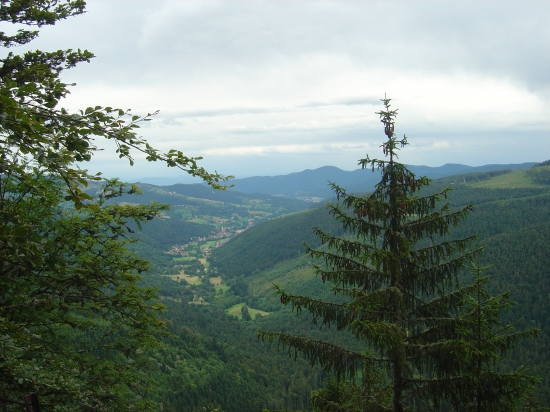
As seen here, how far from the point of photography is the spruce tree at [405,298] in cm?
758

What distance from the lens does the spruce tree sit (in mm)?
7578

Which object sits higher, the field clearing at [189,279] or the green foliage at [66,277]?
the green foliage at [66,277]

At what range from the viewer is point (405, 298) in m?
8.50

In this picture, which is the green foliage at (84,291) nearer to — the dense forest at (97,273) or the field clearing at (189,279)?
the dense forest at (97,273)

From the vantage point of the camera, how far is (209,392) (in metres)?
77.2

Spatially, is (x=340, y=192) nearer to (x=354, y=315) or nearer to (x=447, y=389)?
(x=354, y=315)

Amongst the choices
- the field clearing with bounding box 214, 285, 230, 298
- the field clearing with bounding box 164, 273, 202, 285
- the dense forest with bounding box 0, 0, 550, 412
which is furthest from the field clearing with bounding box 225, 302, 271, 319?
the dense forest with bounding box 0, 0, 550, 412

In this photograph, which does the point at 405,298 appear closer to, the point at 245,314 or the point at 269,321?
the point at 269,321

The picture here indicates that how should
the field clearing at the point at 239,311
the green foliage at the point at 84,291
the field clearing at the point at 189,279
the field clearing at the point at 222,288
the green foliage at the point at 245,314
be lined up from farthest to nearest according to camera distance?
the field clearing at the point at 189,279
the field clearing at the point at 222,288
the field clearing at the point at 239,311
the green foliage at the point at 245,314
the green foliage at the point at 84,291

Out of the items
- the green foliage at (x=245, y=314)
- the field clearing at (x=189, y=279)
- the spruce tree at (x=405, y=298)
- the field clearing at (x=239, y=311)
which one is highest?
the spruce tree at (x=405, y=298)

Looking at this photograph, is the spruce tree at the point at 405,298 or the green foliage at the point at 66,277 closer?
the green foliage at the point at 66,277

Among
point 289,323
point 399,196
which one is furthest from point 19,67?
point 289,323

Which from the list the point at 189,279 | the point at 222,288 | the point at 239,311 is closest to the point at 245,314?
the point at 239,311

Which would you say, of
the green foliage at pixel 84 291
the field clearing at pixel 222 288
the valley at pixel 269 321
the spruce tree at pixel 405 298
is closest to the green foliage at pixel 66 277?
the green foliage at pixel 84 291
